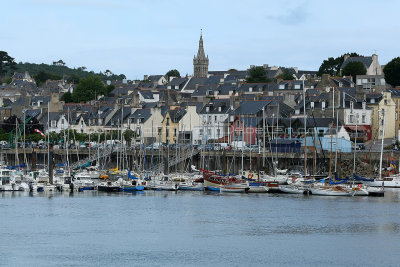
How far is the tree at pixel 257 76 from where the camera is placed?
550 feet

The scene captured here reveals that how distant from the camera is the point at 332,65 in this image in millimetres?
169375

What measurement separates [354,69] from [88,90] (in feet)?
154

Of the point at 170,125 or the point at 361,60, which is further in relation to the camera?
the point at 361,60

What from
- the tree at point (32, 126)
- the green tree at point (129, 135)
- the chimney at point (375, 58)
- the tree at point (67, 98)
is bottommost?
the green tree at point (129, 135)

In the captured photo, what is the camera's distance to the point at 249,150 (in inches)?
4232

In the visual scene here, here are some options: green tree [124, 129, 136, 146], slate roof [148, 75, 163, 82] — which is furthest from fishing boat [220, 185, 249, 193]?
slate roof [148, 75, 163, 82]

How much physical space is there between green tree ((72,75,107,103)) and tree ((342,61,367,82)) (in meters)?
43.7

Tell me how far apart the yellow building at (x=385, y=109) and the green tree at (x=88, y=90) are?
2365 inches

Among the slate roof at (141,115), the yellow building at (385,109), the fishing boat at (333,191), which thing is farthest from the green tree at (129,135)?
the fishing boat at (333,191)

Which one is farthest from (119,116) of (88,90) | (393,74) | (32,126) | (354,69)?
(393,74)

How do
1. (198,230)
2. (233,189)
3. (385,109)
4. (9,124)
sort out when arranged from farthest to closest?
(9,124), (385,109), (233,189), (198,230)

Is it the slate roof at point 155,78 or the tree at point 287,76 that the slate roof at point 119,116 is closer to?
the tree at point 287,76

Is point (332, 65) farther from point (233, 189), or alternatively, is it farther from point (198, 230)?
point (198, 230)

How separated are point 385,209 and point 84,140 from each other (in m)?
63.3
